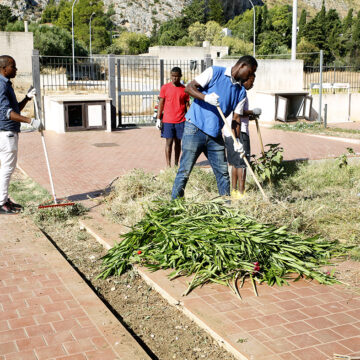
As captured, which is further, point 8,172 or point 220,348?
point 8,172

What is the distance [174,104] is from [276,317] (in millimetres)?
5512

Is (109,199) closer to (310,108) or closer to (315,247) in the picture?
(315,247)

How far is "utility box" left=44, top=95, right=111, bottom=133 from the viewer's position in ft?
49.2

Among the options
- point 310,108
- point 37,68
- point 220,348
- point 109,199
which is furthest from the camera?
point 310,108

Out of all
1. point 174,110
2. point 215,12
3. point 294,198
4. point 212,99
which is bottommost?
point 294,198

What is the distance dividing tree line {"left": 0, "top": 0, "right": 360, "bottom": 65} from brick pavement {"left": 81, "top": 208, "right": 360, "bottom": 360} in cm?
3905

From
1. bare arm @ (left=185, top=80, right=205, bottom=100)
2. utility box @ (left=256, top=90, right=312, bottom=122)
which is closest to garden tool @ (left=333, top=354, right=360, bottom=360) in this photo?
bare arm @ (left=185, top=80, right=205, bottom=100)

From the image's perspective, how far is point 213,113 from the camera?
17.9ft

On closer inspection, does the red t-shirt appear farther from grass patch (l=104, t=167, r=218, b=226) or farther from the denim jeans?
the denim jeans

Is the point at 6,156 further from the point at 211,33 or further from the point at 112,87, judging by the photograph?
the point at 211,33

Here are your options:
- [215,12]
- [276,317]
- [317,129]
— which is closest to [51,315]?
[276,317]

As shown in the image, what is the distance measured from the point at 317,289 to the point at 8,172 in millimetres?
4007

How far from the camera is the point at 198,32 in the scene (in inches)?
3157

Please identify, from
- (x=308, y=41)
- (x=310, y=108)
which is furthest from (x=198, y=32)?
(x=310, y=108)
